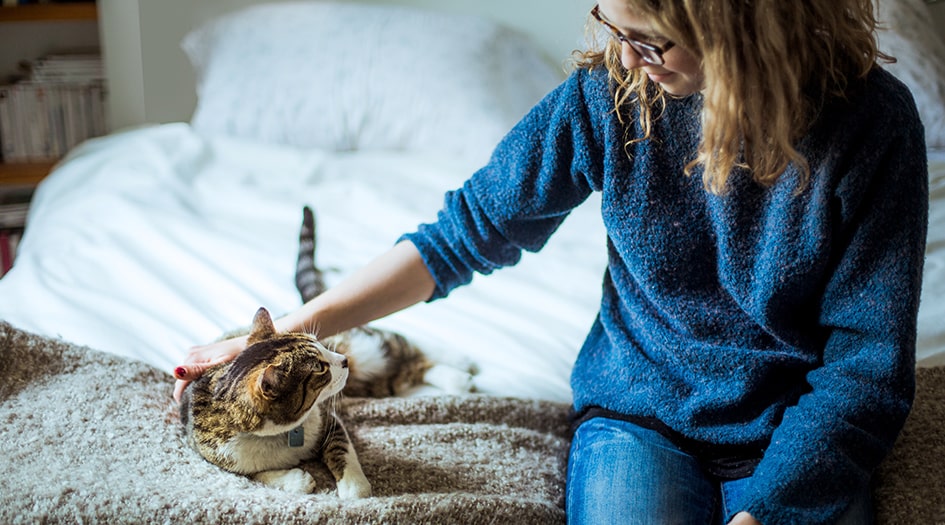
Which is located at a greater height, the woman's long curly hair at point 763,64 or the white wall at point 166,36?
Result: the woman's long curly hair at point 763,64

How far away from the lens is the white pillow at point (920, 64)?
1978 millimetres

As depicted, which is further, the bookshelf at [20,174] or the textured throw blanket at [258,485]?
the bookshelf at [20,174]

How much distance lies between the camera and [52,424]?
970 millimetres

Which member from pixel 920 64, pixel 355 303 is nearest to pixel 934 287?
pixel 920 64

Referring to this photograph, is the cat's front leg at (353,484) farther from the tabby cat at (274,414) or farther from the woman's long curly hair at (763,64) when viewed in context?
the woman's long curly hair at (763,64)

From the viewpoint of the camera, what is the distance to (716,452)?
1.03 metres

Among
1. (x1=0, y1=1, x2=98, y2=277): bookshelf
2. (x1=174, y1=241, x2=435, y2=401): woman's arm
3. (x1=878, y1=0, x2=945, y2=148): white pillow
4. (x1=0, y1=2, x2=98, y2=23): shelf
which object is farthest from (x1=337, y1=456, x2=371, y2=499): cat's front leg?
(x1=0, y1=2, x2=98, y2=23): shelf

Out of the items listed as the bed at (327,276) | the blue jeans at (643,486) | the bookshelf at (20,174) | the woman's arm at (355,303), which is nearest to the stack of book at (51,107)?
the bookshelf at (20,174)

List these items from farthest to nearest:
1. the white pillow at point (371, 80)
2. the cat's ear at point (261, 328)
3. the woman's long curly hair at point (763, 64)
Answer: the white pillow at point (371, 80), the cat's ear at point (261, 328), the woman's long curly hair at point (763, 64)

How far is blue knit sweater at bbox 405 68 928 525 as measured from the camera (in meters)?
0.89

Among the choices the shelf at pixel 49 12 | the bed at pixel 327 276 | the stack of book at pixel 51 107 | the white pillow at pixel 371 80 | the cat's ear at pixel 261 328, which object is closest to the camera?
the bed at pixel 327 276

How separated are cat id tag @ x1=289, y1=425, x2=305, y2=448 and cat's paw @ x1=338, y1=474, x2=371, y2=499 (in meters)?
0.07

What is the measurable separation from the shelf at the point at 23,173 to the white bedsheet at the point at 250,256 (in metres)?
0.24

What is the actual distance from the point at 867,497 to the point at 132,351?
1.03 metres
